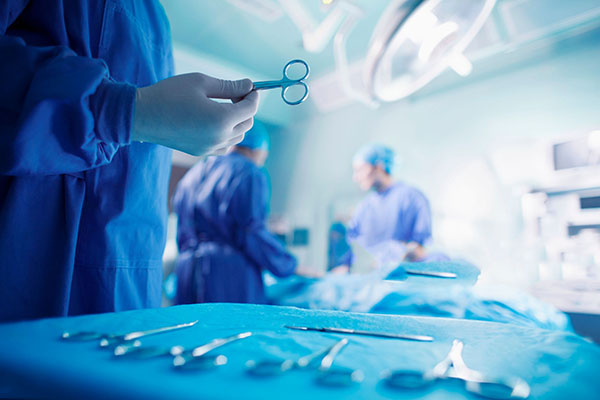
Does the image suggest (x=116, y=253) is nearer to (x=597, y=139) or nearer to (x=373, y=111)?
(x=597, y=139)

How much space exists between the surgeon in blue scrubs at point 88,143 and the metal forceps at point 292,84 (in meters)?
0.04

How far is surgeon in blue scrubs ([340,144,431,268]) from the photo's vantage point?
2.48m

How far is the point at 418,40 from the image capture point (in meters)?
1.09

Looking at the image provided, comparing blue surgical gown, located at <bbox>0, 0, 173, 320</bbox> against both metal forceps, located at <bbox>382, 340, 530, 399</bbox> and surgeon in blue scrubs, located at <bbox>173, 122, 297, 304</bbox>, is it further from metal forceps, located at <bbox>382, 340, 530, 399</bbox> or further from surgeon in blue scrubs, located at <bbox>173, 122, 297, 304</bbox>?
surgeon in blue scrubs, located at <bbox>173, 122, 297, 304</bbox>

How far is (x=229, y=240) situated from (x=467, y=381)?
63.9 inches

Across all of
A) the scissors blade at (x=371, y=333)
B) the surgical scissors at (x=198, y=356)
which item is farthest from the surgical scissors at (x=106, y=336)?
the scissors blade at (x=371, y=333)

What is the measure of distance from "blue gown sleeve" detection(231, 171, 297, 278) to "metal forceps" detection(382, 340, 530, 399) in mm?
1491

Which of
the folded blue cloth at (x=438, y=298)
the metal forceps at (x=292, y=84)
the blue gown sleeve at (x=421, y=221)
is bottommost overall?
the folded blue cloth at (x=438, y=298)

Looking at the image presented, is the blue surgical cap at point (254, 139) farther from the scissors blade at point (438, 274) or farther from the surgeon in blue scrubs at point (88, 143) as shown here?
the scissors blade at point (438, 274)

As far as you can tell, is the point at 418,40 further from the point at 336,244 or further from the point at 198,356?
the point at 336,244

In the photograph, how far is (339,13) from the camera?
1.40 meters

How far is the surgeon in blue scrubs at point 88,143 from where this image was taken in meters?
0.48

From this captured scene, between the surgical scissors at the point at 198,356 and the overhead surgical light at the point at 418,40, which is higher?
the overhead surgical light at the point at 418,40

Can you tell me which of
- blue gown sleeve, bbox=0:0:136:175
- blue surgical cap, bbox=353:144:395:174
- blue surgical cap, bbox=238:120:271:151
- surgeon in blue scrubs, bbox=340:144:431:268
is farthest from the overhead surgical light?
blue surgical cap, bbox=353:144:395:174
